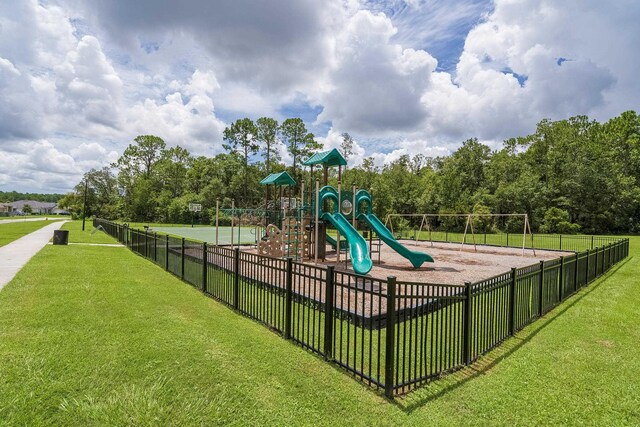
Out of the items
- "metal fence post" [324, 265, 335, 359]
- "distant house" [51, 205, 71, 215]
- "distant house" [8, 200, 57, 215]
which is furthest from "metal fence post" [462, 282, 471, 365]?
"distant house" [8, 200, 57, 215]

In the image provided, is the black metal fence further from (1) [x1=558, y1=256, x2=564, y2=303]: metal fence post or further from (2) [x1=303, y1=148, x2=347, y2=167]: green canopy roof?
(2) [x1=303, y1=148, x2=347, y2=167]: green canopy roof

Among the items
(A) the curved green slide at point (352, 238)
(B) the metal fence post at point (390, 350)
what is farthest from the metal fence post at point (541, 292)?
(B) the metal fence post at point (390, 350)

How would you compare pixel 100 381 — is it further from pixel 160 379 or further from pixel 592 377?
pixel 592 377

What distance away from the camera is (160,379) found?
3627 mm

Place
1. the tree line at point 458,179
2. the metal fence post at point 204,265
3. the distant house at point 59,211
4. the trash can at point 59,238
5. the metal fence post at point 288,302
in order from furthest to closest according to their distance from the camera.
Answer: the distant house at point 59,211, the tree line at point 458,179, the trash can at point 59,238, the metal fence post at point 204,265, the metal fence post at point 288,302

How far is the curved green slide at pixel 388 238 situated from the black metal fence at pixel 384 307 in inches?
168

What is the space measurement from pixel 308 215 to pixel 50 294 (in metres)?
8.14

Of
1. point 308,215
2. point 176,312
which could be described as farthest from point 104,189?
point 176,312

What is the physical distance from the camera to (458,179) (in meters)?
46.0

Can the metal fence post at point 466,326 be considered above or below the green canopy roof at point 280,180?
below

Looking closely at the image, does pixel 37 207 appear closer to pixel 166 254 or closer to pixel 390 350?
pixel 166 254

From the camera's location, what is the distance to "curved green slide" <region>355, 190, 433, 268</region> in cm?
1160

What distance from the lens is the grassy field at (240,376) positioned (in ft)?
10.2

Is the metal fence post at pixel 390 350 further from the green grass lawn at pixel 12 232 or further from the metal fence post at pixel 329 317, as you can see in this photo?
the green grass lawn at pixel 12 232
